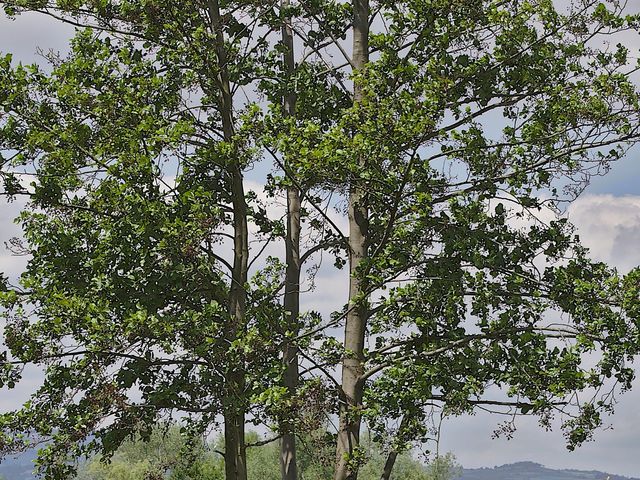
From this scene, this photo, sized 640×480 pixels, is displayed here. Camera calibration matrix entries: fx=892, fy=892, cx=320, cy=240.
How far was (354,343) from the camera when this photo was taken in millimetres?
14344

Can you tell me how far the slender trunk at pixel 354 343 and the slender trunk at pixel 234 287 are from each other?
1621mm

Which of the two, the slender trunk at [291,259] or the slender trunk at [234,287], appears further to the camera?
the slender trunk at [291,259]

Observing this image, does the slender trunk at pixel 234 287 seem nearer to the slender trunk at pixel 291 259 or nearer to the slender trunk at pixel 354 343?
the slender trunk at pixel 291 259

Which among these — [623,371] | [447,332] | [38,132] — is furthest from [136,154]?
[623,371]

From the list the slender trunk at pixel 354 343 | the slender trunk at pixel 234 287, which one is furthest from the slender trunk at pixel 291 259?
the slender trunk at pixel 354 343

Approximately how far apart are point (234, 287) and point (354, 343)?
86.3 inches

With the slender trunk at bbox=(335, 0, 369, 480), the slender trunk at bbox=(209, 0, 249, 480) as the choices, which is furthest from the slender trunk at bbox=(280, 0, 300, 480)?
the slender trunk at bbox=(335, 0, 369, 480)

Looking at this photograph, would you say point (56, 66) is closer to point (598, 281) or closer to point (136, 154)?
point (136, 154)

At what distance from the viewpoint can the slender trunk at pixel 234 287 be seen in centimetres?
1377

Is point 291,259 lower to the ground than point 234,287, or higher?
higher

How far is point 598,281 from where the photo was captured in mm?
13438

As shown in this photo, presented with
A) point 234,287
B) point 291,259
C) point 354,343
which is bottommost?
point 354,343

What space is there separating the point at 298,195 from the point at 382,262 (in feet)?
12.5

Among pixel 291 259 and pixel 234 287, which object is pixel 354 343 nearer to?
pixel 234 287
